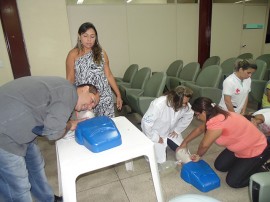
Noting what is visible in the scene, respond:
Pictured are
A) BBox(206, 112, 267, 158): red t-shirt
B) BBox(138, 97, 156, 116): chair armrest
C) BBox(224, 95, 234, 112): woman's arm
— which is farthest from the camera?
BBox(138, 97, 156, 116): chair armrest

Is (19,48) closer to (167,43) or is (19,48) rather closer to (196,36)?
(167,43)

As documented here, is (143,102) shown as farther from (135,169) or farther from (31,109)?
(31,109)

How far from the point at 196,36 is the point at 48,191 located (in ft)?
13.7

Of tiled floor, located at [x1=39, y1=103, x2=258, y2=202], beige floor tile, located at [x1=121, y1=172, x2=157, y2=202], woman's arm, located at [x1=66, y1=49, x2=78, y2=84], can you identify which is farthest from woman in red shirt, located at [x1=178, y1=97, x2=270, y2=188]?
woman's arm, located at [x1=66, y1=49, x2=78, y2=84]

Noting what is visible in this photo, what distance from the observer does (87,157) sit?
104cm

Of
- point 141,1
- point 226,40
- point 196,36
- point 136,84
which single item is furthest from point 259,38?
→ point 136,84

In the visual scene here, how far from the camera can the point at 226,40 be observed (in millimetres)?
4797

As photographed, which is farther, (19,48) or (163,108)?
(19,48)

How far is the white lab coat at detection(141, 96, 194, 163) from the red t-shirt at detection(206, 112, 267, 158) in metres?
0.41

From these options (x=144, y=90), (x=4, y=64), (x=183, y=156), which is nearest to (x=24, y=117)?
(x=183, y=156)

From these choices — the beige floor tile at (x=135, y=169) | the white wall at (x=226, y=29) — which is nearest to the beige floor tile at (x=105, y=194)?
the beige floor tile at (x=135, y=169)

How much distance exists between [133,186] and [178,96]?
0.79 metres

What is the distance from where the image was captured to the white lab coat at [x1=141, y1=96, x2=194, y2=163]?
1.76 m

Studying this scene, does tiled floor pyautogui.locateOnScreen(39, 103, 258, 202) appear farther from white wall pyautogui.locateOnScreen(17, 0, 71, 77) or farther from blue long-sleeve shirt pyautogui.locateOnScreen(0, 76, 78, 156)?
white wall pyautogui.locateOnScreen(17, 0, 71, 77)
